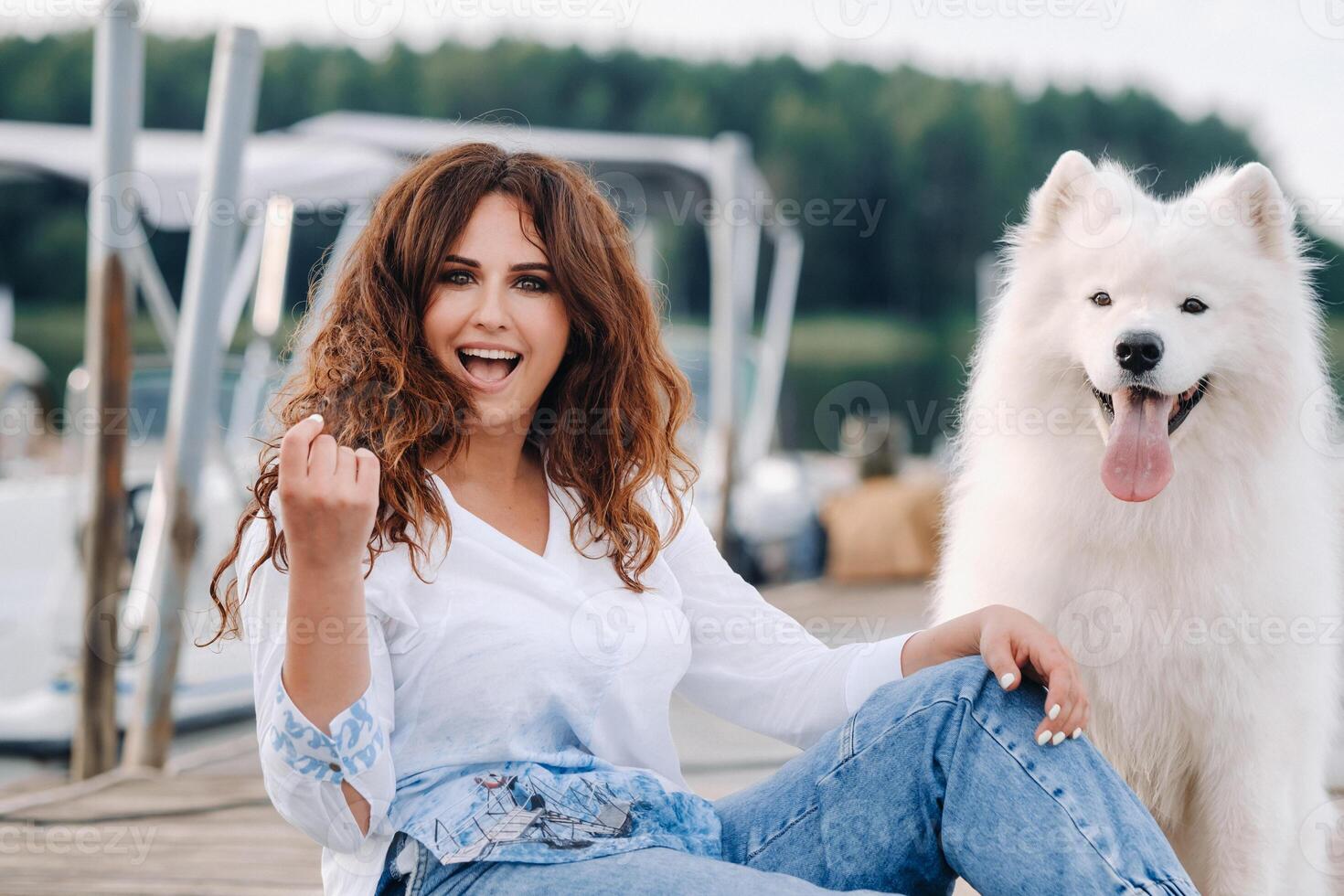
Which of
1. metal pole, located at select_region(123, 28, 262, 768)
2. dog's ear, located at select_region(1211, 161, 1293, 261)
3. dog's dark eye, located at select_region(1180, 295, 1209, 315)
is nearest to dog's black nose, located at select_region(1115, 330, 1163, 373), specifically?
dog's dark eye, located at select_region(1180, 295, 1209, 315)

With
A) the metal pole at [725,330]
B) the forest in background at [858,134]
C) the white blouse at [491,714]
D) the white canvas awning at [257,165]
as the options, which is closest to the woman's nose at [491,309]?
the white blouse at [491,714]

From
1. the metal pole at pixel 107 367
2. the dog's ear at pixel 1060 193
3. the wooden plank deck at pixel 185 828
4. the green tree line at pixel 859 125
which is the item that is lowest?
the wooden plank deck at pixel 185 828

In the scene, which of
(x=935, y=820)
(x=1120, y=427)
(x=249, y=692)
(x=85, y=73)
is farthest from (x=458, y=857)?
(x=85, y=73)

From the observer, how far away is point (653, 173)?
257 inches

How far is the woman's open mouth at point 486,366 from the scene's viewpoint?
1.48 meters

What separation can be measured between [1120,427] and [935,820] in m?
0.71

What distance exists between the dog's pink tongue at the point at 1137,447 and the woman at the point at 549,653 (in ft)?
1.35

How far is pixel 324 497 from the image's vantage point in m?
1.09

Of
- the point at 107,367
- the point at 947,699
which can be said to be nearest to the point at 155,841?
the point at 107,367

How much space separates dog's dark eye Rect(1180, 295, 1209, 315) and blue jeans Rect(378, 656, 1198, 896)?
0.70 meters

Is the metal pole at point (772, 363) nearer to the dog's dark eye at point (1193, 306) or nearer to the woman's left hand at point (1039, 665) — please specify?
the dog's dark eye at point (1193, 306)

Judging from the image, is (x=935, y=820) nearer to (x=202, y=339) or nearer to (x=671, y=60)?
(x=202, y=339)

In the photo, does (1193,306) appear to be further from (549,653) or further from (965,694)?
(549,653)

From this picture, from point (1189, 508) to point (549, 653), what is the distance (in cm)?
104
